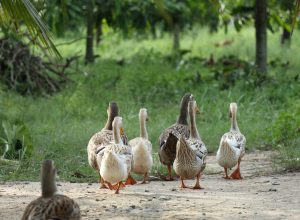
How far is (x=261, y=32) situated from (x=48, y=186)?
1188 centimetres

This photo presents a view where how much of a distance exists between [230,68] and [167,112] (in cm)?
404

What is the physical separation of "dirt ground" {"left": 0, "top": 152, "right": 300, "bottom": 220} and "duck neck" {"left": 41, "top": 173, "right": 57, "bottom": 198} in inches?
31.0

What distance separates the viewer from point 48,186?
24.7ft

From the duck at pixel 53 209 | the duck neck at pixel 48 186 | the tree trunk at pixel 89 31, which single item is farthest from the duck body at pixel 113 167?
the tree trunk at pixel 89 31

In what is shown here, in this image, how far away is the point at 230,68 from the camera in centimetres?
1912

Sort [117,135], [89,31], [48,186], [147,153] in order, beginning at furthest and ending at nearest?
[89,31], [147,153], [117,135], [48,186]

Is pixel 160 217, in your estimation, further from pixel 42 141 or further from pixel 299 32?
pixel 299 32

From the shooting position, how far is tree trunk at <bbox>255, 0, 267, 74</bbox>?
Answer: 18.2m

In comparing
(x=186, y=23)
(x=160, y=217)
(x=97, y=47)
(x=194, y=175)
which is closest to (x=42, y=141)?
(x=194, y=175)

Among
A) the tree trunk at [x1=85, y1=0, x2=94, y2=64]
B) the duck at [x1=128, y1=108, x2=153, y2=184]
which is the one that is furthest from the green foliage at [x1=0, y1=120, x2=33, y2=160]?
the tree trunk at [x1=85, y1=0, x2=94, y2=64]

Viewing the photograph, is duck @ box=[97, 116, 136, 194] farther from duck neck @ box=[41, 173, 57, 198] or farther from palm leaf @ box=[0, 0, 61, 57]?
palm leaf @ box=[0, 0, 61, 57]

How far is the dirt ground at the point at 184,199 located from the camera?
8203mm

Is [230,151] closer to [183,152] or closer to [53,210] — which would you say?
[183,152]

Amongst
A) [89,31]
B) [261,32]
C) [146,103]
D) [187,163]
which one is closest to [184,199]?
[187,163]
